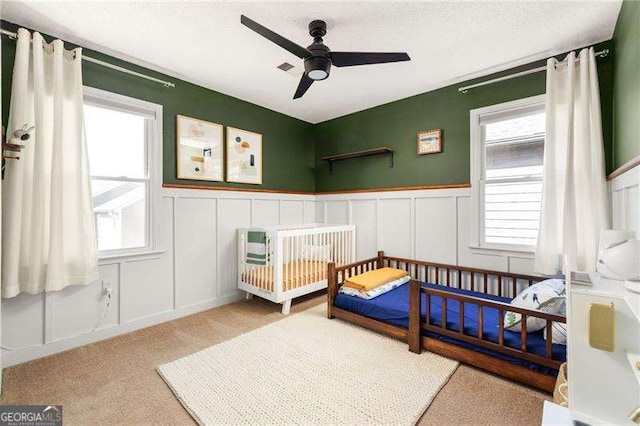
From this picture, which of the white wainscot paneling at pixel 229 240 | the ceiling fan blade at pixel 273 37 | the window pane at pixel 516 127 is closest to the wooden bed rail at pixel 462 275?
the window pane at pixel 516 127

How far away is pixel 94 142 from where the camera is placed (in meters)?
2.43

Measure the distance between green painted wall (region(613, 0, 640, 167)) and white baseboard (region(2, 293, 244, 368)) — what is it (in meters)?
3.65

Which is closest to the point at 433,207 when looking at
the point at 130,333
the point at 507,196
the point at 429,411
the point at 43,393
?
the point at 507,196

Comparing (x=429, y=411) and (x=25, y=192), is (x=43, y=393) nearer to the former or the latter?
(x=25, y=192)

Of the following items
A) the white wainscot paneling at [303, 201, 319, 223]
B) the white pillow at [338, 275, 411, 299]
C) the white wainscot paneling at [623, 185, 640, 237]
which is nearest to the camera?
the white wainscot paneling at [623, 185, 640, 237]

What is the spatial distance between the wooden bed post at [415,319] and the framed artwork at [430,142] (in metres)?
1.67

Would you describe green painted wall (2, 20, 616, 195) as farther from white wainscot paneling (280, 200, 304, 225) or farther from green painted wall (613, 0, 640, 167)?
white wainscot paneling (280, 200, 304, 225)

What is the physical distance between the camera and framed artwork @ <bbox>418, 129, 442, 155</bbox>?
10.1 ft

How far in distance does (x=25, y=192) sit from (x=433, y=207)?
3525 millimetres

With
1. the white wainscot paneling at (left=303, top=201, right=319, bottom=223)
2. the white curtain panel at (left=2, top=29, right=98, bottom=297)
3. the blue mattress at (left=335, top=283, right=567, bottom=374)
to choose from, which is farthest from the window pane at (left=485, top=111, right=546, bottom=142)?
the white curtain panel at (left=2, top=29, right=98, bottom=297)

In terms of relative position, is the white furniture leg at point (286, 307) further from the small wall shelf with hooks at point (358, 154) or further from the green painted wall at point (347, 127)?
the small wall shelf with hooks at point (358, 154)

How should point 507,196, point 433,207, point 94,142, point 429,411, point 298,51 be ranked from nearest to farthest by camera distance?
point 429,411
point 298,51
point 94,142
point 507,196
point 433,207

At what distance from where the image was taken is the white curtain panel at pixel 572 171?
207cm

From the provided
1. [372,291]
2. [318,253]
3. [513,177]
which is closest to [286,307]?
[318,253]
